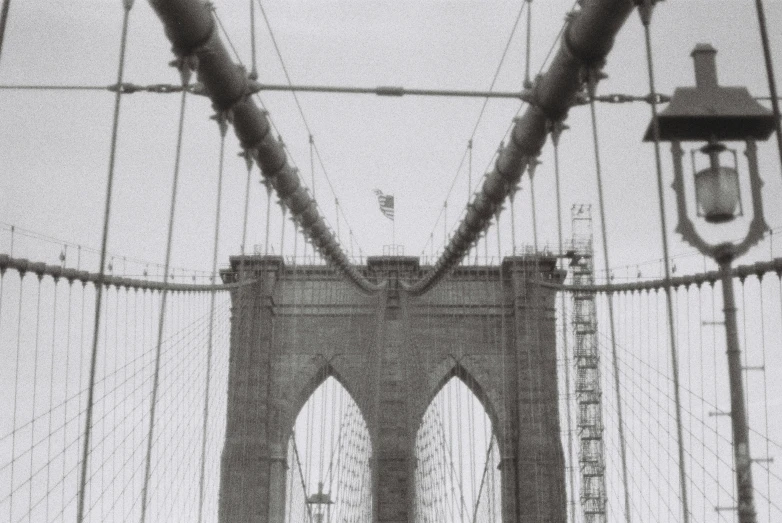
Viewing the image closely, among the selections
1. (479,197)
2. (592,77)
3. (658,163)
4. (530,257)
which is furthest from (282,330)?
(658,163)

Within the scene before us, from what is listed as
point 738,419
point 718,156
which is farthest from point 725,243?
point 738,419

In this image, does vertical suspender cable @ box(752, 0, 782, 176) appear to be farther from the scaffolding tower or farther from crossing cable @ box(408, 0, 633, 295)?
the scaffolding tower

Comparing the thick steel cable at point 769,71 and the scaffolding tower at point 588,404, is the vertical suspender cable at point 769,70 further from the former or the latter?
the scaffolding tower at point 588,404

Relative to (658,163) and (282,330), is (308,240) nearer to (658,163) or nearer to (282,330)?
(658,163)

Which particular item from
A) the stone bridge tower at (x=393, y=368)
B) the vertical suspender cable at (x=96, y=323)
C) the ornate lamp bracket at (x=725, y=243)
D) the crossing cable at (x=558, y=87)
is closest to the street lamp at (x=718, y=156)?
the ornate lamp bracket at (x=725, y=243)

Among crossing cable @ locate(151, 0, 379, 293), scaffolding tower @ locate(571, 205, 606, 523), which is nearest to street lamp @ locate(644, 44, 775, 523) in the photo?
crossing cable @ locate(151, 0, 379, 293)

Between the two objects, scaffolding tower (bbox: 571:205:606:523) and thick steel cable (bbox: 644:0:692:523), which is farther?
scaffolding tower (bbox: 571:205:606:523)

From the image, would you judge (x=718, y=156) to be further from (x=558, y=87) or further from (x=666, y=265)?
(x=558, y=87)
